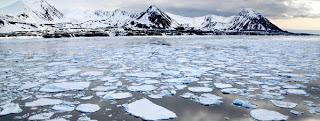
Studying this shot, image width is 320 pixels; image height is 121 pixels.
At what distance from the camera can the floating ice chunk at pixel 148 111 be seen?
4.95 meters

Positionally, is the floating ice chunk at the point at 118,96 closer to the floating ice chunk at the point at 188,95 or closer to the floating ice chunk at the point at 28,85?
the floating ice chunk at the point at 188,95

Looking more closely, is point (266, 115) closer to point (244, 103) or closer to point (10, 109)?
point (244, 103)

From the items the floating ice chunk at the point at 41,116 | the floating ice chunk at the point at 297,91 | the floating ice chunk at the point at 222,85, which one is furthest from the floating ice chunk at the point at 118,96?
the floating ice chunk at the point at 297,91

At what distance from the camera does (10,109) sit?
5.26 meters

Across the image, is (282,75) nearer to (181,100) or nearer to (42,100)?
(181,100)

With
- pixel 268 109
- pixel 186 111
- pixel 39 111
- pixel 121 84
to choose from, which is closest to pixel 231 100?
pixel 268 109

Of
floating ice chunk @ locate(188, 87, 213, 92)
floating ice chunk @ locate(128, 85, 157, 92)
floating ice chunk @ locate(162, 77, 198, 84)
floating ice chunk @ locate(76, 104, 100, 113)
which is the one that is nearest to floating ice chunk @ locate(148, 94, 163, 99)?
floating ice chunk @ locate(128, 85, 157, 92)

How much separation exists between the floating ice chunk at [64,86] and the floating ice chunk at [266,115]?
3901 millimetres

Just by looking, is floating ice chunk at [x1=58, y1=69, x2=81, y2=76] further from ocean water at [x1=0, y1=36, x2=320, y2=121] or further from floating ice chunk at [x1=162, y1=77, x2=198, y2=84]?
floating ice chunk at [x1=162, y1=77, x2=198, y2=84]

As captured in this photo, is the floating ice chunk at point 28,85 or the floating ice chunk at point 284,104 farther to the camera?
the floating ice chunk at point 28,85

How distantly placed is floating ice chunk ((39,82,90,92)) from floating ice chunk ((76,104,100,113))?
162 centimetres

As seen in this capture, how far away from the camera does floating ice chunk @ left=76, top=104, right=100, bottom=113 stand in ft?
17.3

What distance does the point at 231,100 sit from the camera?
6086mm

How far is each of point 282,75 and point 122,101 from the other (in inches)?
215
